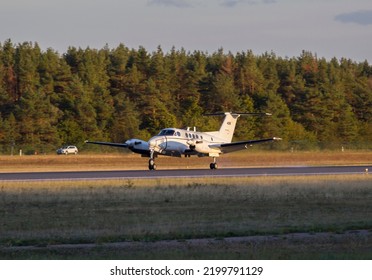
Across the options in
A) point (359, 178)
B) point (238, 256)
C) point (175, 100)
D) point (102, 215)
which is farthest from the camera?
point (175, 100)

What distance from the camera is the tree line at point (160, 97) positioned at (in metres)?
92.1

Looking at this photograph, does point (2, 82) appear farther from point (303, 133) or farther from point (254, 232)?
point (254, 232)

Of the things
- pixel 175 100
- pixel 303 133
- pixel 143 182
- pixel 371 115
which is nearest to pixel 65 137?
pixel 175 100

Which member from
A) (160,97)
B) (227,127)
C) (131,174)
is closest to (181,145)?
(227,127)

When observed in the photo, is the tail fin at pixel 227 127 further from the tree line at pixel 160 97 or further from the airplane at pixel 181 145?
the tree line at pixel 160 97

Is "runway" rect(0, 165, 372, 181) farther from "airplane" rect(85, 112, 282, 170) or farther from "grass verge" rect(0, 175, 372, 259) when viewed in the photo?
"airplane" rect(85, 112, 282, 170)

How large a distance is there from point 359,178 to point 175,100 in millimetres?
67767

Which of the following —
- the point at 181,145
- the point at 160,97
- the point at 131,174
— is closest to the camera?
the point at 131,174

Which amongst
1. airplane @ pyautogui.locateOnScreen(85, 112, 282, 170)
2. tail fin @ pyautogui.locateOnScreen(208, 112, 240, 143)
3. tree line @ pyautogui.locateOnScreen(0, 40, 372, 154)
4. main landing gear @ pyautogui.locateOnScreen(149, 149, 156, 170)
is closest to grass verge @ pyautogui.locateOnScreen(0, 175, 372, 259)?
main landing gear @ pyautogui.locateOnScreen(149, 149, 156, 170)

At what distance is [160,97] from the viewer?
105875mm

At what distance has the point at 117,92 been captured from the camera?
→ 109 metres

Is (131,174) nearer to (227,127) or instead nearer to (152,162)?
(152,162)

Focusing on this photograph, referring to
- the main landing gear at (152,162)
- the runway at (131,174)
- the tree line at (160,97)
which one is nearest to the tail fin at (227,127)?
the main landing gear at (152,162)

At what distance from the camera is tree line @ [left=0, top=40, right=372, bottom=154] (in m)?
92.1
